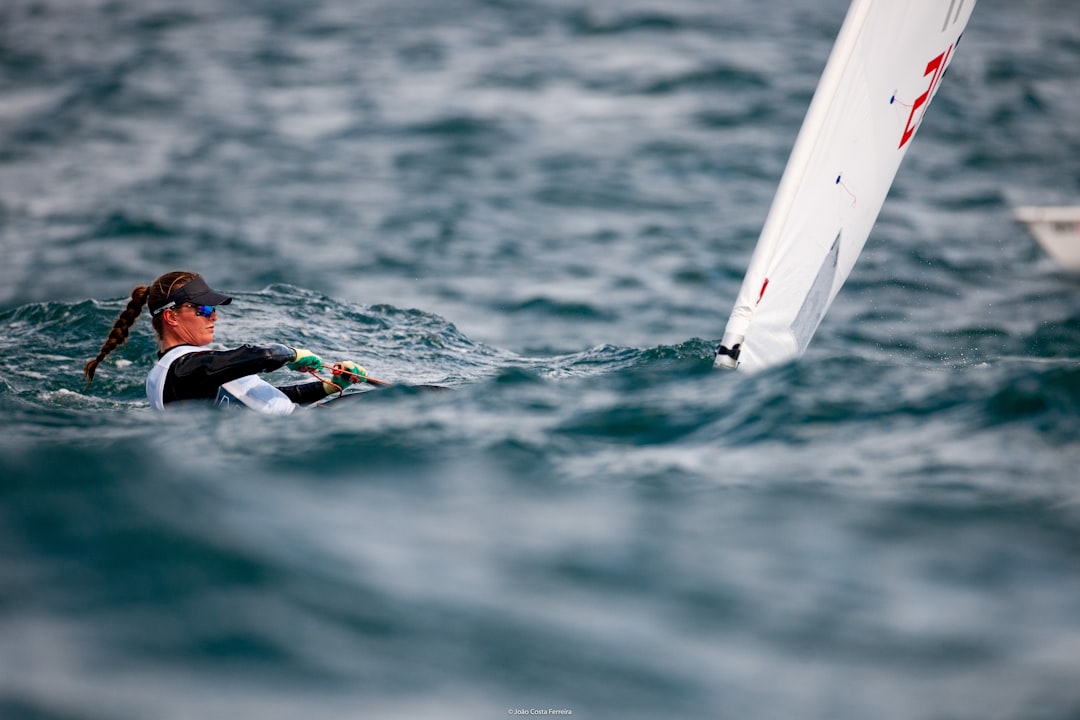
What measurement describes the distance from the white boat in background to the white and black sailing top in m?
6.63

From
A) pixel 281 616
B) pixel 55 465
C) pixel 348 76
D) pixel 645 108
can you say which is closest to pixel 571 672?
pixel 281 616

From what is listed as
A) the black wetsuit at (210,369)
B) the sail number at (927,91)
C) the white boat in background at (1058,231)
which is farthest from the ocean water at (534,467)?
the sail number at (927,91)

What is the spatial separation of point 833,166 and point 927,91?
3.53 ft

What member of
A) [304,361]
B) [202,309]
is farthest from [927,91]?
[202,309]

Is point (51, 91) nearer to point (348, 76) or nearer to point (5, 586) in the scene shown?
point (348, 76)

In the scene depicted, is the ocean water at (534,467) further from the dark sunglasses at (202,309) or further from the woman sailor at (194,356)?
the dark sunglasses at (202,309)

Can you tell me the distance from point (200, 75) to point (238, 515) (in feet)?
38.9

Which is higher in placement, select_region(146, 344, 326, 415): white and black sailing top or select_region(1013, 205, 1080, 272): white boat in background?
select_region(1013, 205, 1080, 272): white boat in background

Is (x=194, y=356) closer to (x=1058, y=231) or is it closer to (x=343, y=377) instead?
(x=343, y=377)

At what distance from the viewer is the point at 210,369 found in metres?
4.54

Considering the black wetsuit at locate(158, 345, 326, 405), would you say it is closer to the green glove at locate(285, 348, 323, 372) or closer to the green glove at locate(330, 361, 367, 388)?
the green glove at locate(285, 348, 323, 372)

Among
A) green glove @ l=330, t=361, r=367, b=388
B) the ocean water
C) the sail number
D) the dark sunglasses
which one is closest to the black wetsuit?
the ocean water

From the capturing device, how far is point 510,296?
9.01m

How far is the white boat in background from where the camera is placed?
852cm
